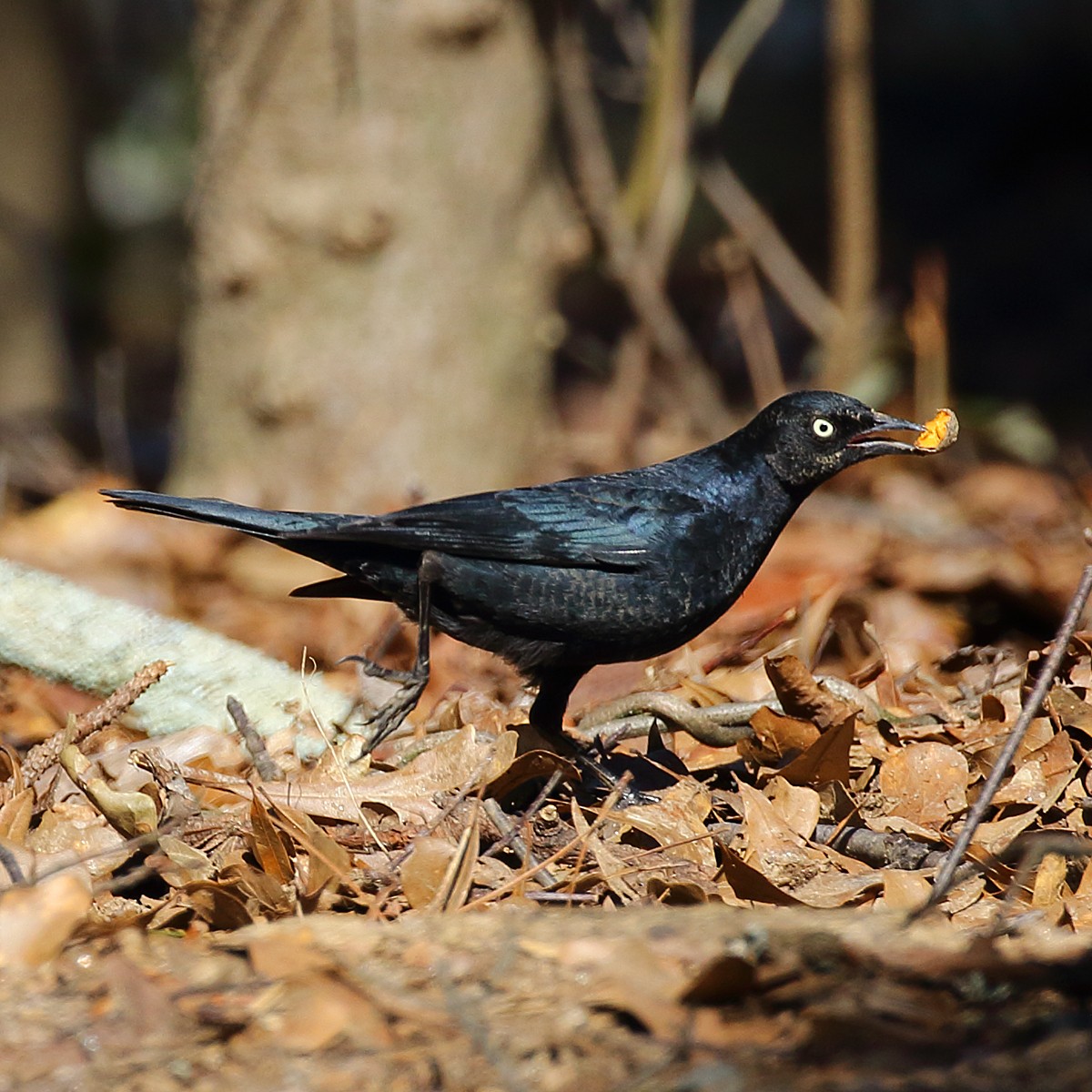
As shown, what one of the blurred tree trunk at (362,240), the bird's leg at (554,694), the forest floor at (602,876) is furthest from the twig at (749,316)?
the bird's leg at (554,694)

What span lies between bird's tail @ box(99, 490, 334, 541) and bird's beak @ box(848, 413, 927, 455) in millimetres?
1469

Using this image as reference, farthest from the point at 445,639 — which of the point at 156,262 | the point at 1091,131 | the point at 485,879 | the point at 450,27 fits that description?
the point at 156,262

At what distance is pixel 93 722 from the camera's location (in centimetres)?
328

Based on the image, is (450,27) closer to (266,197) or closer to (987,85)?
(266,197)

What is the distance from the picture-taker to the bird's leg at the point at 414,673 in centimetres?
355

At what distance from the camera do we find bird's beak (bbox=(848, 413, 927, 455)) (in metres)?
3.98

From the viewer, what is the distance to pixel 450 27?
5.99m

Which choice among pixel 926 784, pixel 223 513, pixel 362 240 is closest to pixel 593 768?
pixel 926 784

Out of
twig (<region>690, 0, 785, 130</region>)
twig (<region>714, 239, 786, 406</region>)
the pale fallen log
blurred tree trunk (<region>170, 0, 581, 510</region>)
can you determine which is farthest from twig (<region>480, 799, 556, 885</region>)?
twig (<region>690, 0, 785, 130</region>)

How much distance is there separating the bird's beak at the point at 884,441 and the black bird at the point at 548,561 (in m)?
0.33

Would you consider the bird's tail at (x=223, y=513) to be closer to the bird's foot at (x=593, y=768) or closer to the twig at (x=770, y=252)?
the bird's foot at (x=593, y=768)

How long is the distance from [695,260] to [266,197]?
339 inches

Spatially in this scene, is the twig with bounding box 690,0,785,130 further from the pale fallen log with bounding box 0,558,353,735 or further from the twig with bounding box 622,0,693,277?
the pale fallen log with bounding box 0,558,353,735

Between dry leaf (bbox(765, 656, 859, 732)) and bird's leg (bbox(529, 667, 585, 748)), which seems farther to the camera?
bird's leg (bbox(529, 667, 585, 748))
